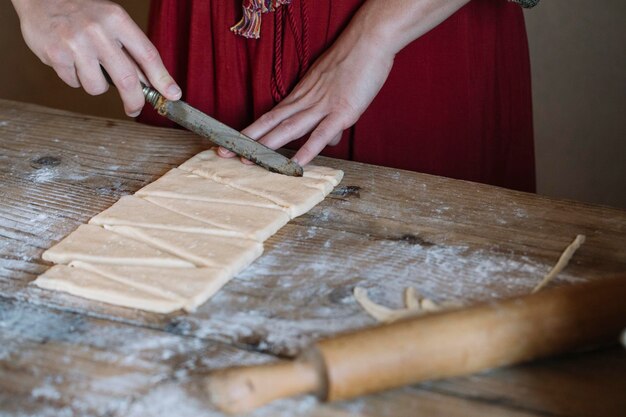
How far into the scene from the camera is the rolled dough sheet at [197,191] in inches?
60.9

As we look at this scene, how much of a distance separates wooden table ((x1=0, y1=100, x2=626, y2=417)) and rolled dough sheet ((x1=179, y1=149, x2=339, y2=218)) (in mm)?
34

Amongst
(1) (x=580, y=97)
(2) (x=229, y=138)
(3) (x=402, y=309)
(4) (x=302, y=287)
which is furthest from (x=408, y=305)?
(1) (x=580, y=97)

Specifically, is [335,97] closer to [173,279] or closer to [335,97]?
[335,97]

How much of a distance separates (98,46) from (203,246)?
58 centimetres

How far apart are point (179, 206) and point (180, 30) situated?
744mm

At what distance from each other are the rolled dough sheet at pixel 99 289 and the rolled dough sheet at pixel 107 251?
3cm

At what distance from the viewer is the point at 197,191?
1591 mm

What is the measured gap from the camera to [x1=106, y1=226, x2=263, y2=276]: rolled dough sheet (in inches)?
52.2

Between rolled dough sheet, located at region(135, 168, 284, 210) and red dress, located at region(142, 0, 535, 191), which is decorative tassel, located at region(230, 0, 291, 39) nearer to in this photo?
red dress, located at region(142, 0, 535, 191)

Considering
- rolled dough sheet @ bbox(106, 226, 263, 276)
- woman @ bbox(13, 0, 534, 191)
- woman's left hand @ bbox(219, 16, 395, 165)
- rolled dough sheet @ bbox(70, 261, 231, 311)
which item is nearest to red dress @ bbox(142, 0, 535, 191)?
woman @ bbox(13, 0, 534, 191)

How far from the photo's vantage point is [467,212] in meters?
1.53

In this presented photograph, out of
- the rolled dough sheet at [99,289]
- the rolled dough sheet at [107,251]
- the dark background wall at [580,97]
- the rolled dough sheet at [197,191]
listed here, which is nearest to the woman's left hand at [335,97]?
the rolled dough sheet at [197,191]

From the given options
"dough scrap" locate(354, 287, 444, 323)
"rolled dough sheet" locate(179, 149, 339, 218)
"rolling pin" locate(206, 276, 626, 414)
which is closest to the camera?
"rolling pin" locate(206, 276, 626, 414)

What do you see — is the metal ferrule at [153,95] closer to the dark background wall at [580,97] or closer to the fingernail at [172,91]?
the fingernail at [172,91]
